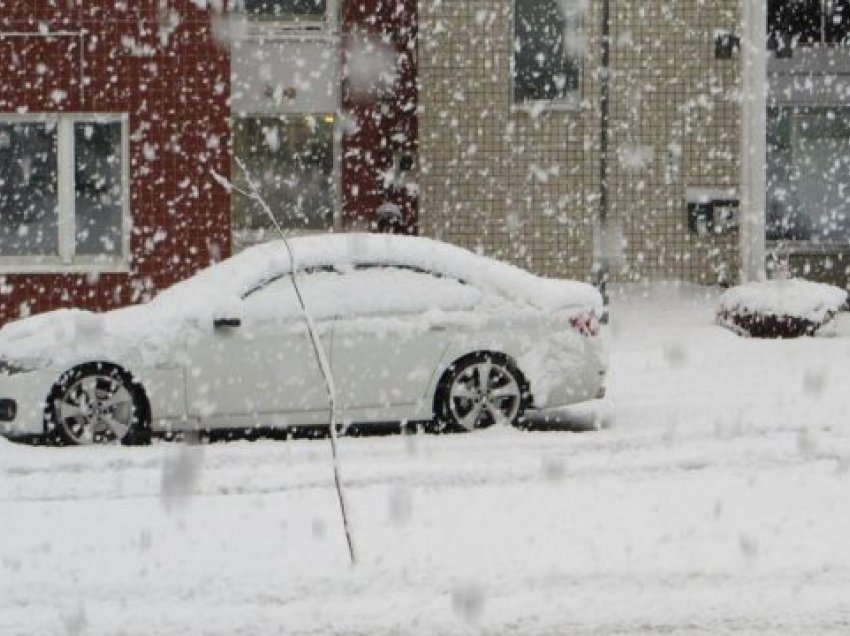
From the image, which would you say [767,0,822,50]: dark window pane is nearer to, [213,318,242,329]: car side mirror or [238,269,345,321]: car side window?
[238,269,345,321]: car side window

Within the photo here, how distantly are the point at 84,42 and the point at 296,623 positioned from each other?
481 inches

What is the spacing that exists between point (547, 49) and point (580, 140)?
1301 mm

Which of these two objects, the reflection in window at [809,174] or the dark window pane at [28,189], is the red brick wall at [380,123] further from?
the dark window pane at [28,189]

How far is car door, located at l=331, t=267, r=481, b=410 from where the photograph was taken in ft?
39.7

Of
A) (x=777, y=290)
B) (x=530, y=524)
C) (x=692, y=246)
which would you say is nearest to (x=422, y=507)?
(x=530, y=524)

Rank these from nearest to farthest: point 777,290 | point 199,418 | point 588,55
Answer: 1. point 199,418
2. point 777,290
3. point 588,55

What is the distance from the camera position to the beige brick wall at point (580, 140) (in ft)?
76.3

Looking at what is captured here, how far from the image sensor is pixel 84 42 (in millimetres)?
17844

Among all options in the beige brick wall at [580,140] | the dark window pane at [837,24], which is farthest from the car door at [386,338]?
the dark window pane at [837,24]

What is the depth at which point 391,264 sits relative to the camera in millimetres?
12531

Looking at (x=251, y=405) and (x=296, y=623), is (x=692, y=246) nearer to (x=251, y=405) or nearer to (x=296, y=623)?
(x=251, y=405)

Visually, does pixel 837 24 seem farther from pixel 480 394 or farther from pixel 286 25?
pixel 480 394

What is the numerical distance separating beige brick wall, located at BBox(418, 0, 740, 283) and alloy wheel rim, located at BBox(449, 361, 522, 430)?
10.9 meters

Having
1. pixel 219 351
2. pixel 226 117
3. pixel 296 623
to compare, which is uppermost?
pixel 226 117
